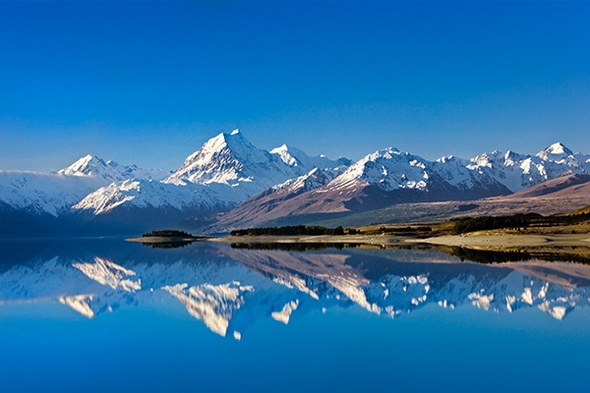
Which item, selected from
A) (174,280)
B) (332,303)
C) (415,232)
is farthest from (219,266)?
(415,232)

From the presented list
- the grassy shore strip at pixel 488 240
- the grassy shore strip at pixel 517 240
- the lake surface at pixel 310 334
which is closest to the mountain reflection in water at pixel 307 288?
the lake surface at pixel 310 334

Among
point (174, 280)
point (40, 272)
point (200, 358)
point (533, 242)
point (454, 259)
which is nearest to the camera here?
point (200, 358)

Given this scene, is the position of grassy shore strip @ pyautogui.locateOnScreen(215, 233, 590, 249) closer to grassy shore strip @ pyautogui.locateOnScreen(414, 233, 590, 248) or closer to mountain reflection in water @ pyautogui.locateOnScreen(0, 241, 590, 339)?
grassy shore strip @ pyautogui.locateOnScreen(414, 233, 590, 248)

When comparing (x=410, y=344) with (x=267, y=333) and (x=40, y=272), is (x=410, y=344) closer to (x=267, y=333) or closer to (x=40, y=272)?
(x=267, y=333)

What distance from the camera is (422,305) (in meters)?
44.7

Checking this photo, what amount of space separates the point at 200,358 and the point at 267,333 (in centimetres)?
714

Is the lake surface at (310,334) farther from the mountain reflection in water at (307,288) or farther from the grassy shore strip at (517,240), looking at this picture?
the grassy shore strip at (517,240)

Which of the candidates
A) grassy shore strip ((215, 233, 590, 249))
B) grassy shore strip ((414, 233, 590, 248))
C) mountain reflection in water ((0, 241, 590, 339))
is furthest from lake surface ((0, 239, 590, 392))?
grassy shore strip ((215, 233, 590, 249))

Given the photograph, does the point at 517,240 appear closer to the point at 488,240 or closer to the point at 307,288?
the point at 488,240

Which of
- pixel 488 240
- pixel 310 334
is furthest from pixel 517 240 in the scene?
pixel 310 334

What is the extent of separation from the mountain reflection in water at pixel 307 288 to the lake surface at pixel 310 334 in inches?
9.7

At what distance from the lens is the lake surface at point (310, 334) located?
25109 millimetres

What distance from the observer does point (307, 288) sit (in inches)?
2283

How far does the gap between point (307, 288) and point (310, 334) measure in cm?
2340
